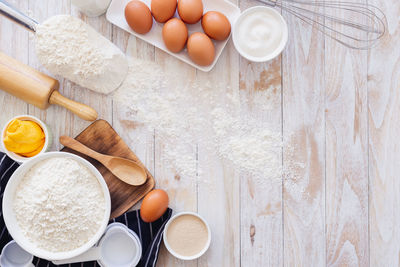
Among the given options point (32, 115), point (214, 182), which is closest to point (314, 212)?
point (214, 182)

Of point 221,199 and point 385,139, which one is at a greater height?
point 385,139

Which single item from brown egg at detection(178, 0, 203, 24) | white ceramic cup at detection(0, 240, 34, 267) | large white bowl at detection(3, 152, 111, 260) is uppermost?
brown egg at detection(178, 0, 203, 24)

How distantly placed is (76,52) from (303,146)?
65 cm

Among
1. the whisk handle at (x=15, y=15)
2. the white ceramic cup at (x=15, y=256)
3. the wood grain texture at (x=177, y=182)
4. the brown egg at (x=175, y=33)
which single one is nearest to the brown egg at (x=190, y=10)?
the brown egg at (x=175, y=33)

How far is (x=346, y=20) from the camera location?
41.7 inches

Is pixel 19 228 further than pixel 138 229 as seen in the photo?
No

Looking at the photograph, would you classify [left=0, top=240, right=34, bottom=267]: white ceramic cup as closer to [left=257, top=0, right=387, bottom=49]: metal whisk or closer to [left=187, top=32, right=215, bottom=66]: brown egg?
[left=187, top=32, right=215, bottom=66]: brown egg

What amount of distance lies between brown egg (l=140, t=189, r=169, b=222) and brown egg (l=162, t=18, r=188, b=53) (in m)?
0.38

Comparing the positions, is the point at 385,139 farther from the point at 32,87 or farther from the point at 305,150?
the point at 32,87

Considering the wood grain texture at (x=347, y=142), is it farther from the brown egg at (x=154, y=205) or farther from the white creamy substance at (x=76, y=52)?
the white creamy substance at (x=76, y=52)

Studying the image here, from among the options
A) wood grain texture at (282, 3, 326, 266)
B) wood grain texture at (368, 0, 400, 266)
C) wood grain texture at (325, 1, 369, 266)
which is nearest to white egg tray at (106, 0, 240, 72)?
wood grain texture at (282, 3, 326, 266)

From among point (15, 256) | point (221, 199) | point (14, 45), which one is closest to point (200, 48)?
point (221, 199)

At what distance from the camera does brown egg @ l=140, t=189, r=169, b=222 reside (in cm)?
96

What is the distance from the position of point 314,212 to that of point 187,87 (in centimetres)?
49
